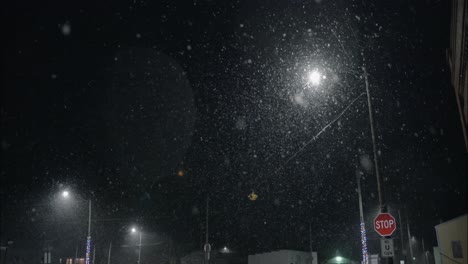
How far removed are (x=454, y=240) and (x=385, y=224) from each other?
1186 cm

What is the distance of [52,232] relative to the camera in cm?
4175

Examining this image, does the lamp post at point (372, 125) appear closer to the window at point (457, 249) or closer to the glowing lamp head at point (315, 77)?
the glowing lamp head at point (315, 77)

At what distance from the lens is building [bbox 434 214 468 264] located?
18.5 meters

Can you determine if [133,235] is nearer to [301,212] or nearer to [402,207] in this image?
[301,212]

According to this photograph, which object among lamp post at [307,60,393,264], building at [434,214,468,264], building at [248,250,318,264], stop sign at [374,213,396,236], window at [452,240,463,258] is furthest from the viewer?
building at [248,250,318,264]

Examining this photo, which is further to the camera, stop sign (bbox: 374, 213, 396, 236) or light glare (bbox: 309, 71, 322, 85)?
light glare (bbox: 309, 71, 322, 85)

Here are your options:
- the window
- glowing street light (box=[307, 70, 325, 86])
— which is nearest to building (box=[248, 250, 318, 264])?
the window

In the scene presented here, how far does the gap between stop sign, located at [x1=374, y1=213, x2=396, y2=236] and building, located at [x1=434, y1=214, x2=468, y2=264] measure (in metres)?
9.13

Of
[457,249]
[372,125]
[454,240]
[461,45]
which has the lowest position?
[457,249]

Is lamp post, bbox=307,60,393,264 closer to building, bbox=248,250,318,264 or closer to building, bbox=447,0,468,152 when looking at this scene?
building, bbox=447,0,468,152

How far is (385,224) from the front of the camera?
11156 millimetres

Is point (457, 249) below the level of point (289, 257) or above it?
above

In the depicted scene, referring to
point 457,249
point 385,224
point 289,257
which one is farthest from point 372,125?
point 289,257

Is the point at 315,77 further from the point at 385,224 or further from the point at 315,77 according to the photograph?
the point at 385,224
